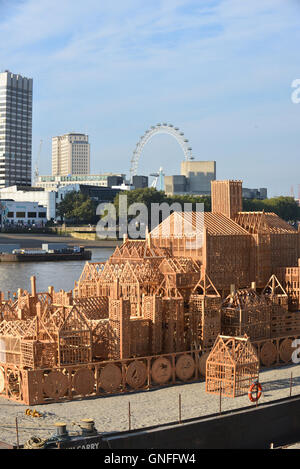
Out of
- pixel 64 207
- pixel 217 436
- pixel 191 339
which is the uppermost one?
pixel 64 207

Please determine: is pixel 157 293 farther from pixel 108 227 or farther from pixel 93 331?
pixel 108 227

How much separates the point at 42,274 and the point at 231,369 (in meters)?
73.9

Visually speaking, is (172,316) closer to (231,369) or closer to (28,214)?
(231,369)

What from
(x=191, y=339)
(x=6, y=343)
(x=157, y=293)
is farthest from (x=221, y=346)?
(x=6, y=343)

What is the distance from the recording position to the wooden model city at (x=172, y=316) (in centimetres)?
3359

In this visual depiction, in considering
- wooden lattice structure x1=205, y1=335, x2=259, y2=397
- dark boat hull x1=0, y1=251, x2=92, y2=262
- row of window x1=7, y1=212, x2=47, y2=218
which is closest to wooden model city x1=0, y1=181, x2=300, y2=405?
wooden lattice structure x1=205, y1=335, x2=259, y2=397

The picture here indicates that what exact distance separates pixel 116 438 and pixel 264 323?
14.9 m

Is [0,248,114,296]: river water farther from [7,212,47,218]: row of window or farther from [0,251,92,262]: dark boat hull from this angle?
[7,212,47,218]: row of window

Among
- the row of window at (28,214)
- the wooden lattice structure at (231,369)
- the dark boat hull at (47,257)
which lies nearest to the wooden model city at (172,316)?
the wooden lattice structure at (231,369)

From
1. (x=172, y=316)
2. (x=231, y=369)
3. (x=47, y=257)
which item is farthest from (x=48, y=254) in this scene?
(x=231, y=369)

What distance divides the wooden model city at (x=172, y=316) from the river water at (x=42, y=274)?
136 ft

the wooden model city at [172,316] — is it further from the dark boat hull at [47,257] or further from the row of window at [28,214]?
the row of window at [28,214]

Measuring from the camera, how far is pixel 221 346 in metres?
34.3

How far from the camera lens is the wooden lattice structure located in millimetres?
33562
